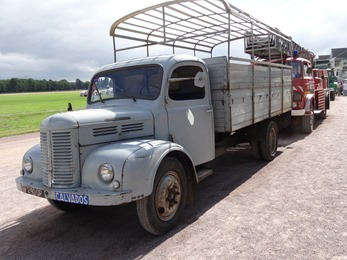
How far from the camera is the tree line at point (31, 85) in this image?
350ft

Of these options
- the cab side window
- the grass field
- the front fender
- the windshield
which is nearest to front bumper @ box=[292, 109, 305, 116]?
the cab side window

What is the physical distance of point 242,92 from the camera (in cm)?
589

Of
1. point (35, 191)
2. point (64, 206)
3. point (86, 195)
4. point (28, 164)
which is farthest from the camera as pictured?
point (64, 206)

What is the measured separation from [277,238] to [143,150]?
5.88 ft

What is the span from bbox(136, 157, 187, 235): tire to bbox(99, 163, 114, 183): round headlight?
0.47 metres

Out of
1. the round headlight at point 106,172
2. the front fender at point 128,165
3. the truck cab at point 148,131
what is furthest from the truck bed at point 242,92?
the round headlight at point 106,172

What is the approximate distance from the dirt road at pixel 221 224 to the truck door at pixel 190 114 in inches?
33.2

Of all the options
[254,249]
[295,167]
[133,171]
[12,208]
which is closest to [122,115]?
[133,171]

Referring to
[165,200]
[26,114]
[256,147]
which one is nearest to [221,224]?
[165,200]

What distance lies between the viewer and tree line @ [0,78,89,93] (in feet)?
350

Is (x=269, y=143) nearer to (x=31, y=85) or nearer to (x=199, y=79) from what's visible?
(x=199, y=79)

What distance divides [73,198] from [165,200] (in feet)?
3.56

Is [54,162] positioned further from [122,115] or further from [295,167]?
[295,167]

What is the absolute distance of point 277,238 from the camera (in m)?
3.71
